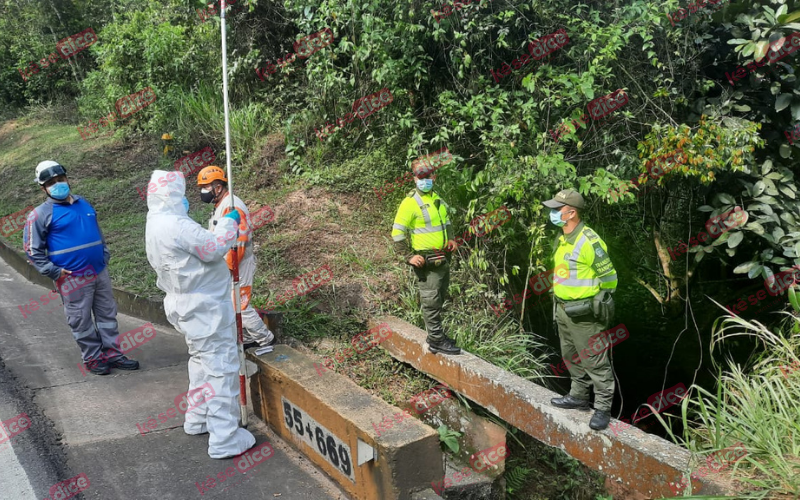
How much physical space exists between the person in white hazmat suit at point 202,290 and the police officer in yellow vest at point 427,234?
152 cm

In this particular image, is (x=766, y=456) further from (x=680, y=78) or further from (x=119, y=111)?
(x=119, y=111)

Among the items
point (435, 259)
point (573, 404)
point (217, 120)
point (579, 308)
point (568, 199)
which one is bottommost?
point (573, 404)

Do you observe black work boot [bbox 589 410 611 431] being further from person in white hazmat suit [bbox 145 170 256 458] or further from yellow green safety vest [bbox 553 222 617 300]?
person in white hazmat suit [bbox 145 170 256 458]

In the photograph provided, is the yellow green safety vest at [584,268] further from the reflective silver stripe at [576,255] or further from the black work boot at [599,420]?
the black work boot at [599,420]

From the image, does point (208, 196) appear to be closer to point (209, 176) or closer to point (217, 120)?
point (209, 176)

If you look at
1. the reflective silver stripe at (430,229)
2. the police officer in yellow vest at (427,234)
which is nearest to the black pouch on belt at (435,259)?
the police officer in yellow vest at (427,234)

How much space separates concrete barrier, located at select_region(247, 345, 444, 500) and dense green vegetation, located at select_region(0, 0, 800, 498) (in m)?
1.06

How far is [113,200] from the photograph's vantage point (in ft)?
31.2

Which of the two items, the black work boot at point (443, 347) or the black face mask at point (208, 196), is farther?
the black work boot at point (443, 347)

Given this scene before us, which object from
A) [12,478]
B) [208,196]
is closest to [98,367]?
[12,478]

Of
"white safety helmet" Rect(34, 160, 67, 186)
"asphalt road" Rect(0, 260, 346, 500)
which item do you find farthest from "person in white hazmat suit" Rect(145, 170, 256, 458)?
"white safety helmet" Rect(34, 160, 67, 186)

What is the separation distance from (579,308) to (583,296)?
3.4 inches

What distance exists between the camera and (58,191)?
5.00 m

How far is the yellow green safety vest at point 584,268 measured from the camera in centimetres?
409
